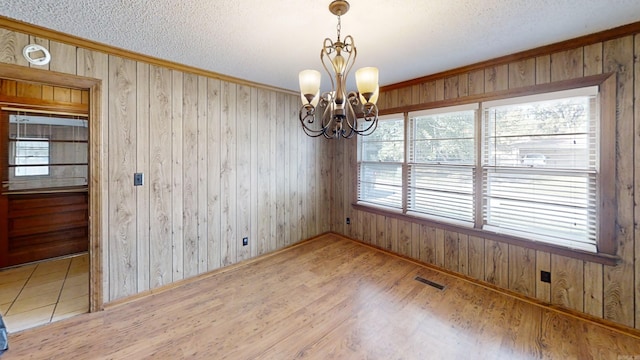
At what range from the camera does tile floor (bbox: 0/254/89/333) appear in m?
2.27

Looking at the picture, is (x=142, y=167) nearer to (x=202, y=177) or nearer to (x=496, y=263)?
(x=202, y=177)

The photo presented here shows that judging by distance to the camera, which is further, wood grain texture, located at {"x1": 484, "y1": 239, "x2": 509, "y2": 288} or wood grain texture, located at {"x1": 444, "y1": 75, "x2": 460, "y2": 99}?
wood grain texture, located at {"x1": 444, "y1": 75, "x2": 460, "y2": 99}

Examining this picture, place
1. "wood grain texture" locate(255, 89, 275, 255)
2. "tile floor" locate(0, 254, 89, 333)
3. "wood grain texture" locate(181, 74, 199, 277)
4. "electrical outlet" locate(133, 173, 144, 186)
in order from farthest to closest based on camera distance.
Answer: "wood grain texture" locate(255, 89, 275, 255) → "wood grain texture" locate(181, 74, 199, 277) → "electrical outlet" locate(133, 173, 144, 186) → "tile floor" locate(0, 254, 89, 333)

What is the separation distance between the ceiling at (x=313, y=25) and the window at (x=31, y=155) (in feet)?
7.94

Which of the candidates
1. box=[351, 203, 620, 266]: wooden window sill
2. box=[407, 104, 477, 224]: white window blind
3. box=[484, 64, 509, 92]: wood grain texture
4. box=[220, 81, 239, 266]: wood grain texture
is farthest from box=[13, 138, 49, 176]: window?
box=[484, 64, 509, 92]: wood grain texture

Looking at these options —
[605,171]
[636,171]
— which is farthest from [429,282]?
[636,171]

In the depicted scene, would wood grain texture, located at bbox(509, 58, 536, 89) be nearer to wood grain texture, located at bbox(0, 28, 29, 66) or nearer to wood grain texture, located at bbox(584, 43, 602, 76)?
wood grain texture, located at bbox(584, 43, 602, 76)

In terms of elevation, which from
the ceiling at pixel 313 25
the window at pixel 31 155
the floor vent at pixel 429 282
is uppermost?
the ceiling at pixel 313 25

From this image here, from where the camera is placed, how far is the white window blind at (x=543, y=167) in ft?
7.45

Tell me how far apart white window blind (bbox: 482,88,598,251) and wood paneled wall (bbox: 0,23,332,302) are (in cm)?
265

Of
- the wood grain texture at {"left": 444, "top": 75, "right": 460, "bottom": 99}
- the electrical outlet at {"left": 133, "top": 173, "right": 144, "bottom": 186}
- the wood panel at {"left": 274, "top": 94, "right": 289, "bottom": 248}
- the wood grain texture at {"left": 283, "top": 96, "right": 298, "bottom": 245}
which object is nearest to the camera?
the electrical outlet at {"left": 133, "top": 173, "right": 144, "bottom": 186}

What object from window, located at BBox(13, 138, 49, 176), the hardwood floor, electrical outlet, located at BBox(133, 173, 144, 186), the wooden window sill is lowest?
the hardwood floor

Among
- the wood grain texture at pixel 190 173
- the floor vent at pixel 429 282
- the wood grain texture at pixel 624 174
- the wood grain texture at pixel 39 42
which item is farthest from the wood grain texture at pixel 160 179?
the wood grain texture at pixel 624 174

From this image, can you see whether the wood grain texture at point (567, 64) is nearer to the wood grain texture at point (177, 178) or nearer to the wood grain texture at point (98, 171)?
the wood grain texture at point (177, 178)
